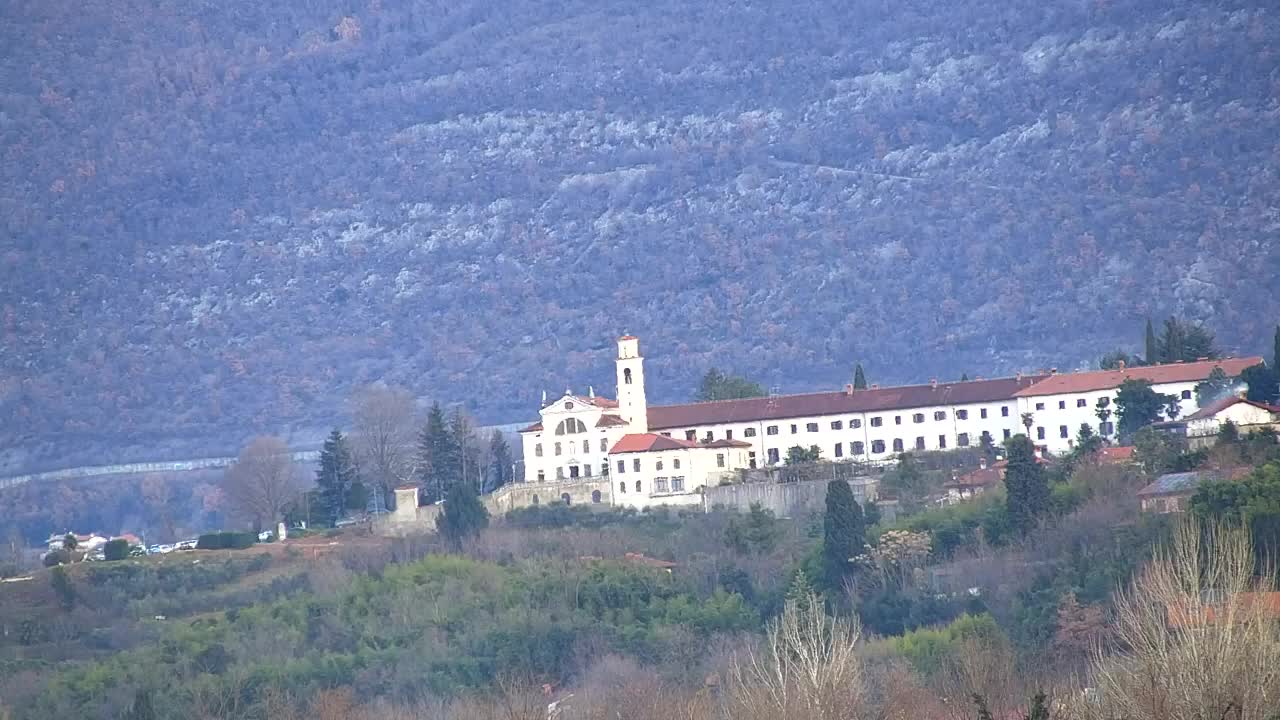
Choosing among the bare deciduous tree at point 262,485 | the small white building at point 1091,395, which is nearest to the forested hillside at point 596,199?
the bare deciduous tree at point 262,485

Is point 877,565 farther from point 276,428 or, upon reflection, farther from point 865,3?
point 865,3

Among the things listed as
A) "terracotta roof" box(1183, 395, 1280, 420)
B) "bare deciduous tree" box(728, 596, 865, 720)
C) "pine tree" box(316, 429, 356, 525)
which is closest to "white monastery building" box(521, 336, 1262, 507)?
"terracotta roof" box(1183, 395, 1280, 420)

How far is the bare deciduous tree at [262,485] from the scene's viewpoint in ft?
288

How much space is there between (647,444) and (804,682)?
91.9 ft

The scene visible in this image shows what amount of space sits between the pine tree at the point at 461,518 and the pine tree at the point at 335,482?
257 inches

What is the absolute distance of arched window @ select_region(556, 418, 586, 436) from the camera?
7931 centimetres

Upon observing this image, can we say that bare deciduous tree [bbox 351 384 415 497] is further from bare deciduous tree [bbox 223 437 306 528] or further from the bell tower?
the bell tower

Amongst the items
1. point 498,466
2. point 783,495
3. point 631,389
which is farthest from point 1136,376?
point 498,466

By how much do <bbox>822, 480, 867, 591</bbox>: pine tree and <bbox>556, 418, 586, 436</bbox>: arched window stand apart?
13.7 m

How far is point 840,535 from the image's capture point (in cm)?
6625

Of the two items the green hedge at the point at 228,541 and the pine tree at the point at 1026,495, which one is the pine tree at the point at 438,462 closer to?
the green hedge at the point at 228,541

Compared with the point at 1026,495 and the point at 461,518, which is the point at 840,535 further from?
the point at 461,518

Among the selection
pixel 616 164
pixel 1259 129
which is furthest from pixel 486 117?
pixel 1259 129

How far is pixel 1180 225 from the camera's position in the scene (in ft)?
419
